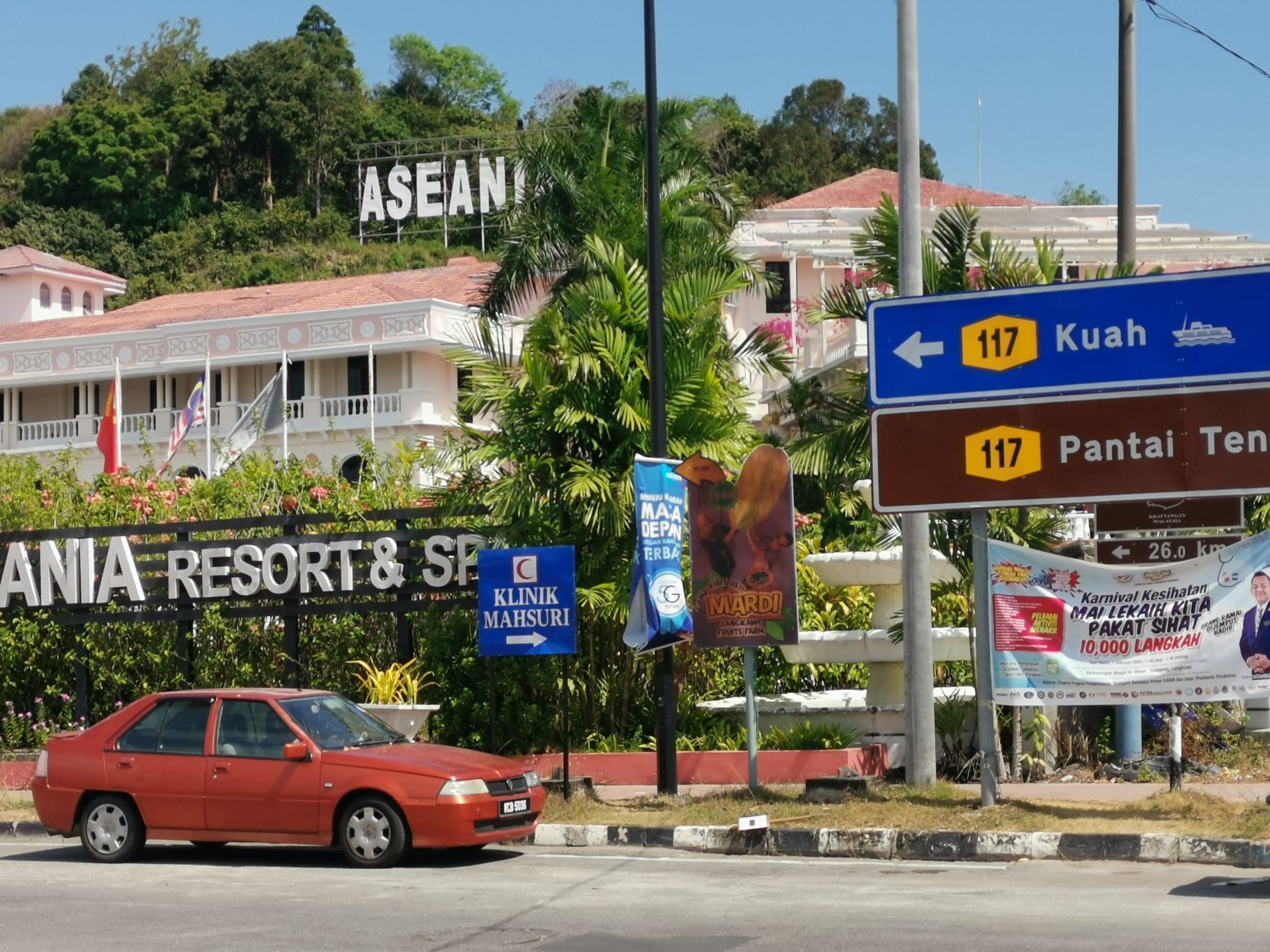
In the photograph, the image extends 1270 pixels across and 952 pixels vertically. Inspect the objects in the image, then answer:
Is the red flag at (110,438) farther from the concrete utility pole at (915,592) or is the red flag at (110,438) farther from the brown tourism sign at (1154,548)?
the brown tourism sign at (1154,548)

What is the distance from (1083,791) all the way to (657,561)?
4.40 metres

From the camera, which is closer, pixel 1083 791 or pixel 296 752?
pixel 296 752

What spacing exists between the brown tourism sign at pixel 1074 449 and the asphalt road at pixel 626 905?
9.71 ft

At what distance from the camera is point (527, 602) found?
1527cm

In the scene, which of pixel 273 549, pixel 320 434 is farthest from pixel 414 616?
pixel 320 434

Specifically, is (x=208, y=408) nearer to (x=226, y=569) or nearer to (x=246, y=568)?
(x=226, y=569)

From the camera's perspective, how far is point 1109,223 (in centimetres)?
4700

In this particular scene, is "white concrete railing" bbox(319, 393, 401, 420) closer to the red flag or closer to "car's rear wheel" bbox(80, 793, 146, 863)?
the red flag

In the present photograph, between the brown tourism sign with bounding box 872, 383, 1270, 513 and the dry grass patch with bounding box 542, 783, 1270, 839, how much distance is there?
8.15 ft

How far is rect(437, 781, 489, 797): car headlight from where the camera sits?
12.2m

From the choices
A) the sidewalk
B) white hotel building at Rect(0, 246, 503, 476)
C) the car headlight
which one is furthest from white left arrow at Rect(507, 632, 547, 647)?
white hotel building at Rect(0, 246, 503, 476)

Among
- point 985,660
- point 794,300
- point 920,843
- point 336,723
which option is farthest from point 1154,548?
point 794,300

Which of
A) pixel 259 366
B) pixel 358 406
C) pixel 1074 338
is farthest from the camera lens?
pixel 259 366

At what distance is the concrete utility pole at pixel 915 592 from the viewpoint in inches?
573
